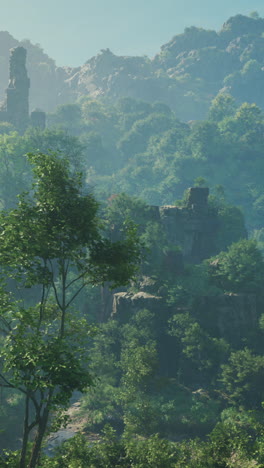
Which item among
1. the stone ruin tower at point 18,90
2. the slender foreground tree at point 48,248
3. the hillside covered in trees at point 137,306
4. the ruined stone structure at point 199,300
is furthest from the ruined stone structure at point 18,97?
the slender foreground tree at point 48,248

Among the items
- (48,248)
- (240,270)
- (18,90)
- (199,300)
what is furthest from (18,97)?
(48,248)

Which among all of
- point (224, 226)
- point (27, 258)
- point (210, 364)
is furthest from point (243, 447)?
point (224, 226)

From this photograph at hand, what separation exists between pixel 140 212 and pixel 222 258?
1403 cm

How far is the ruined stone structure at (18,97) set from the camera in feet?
363

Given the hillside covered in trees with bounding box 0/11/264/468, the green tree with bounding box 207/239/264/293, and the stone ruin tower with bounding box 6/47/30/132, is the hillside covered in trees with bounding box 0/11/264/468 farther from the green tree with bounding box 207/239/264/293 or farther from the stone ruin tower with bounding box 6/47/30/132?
the stone ruin tower with bounding box 6/47/30/132

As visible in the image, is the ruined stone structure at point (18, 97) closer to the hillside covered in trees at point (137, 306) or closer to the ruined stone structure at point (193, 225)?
the hillside covered in trees at point (137, 306)

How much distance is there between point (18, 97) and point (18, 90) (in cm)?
203

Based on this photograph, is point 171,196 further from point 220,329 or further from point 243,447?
point 243,447

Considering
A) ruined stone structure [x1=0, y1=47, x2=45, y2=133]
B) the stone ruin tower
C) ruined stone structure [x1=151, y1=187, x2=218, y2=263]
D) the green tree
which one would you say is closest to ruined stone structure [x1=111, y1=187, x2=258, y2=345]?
ruined stone structure [x1=151, y1=187, x2=218, y2=263]

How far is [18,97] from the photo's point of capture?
11306 centimetres

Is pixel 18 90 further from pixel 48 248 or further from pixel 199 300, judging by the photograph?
pixel 48 248

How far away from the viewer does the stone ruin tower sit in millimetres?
110375

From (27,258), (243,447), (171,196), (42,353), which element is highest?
(171,196)

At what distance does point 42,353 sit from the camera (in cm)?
1656
